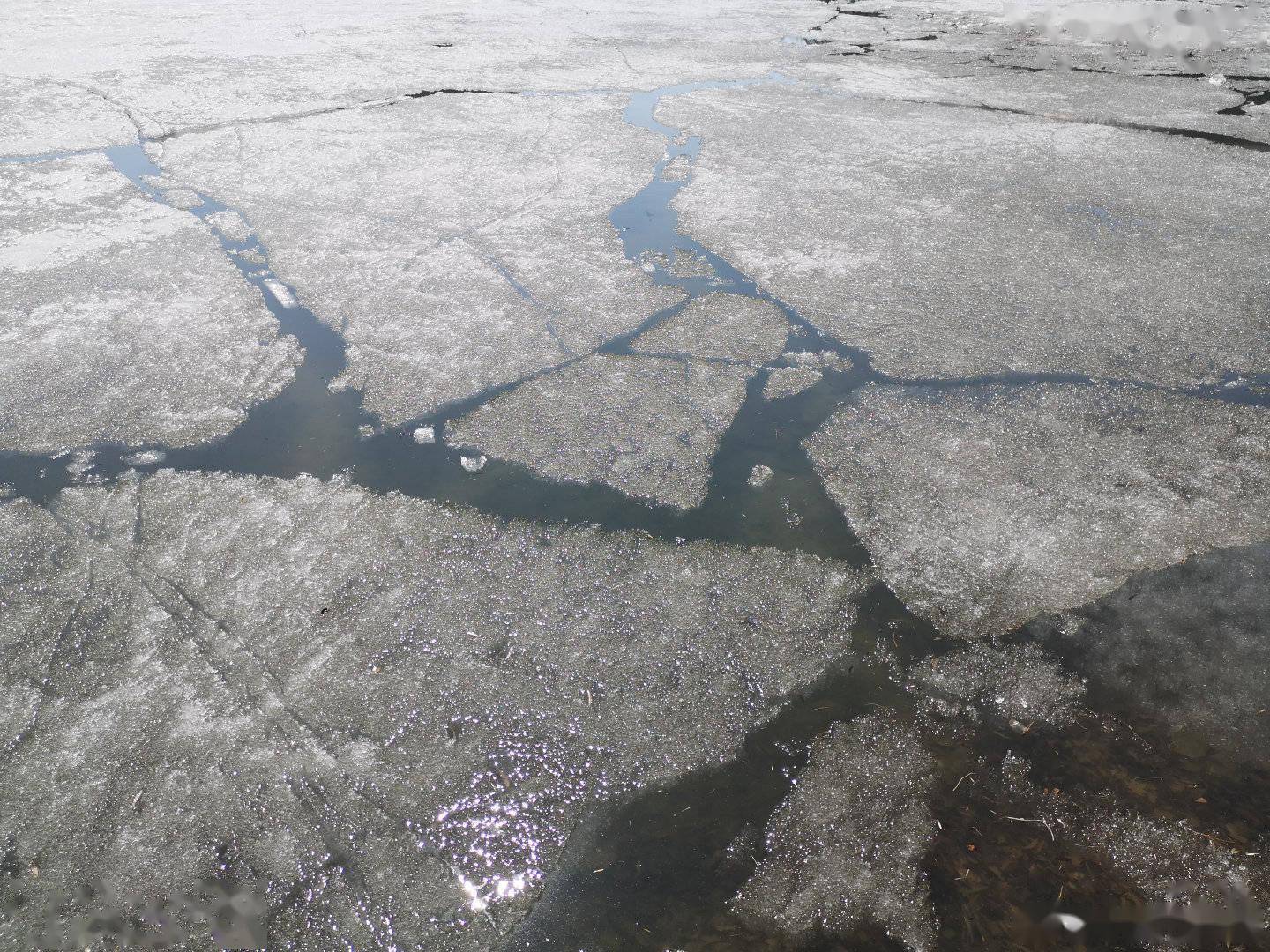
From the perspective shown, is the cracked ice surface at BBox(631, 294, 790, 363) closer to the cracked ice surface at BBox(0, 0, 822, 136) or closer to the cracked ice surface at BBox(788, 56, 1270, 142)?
the cracked ice surface at BBox(0, 0, 822, 136)

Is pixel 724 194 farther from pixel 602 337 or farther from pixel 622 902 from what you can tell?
pixel 622 902

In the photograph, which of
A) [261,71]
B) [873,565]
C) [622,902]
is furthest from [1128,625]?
[261,71]

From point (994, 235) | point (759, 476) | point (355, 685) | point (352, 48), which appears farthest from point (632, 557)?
point (352, 48)

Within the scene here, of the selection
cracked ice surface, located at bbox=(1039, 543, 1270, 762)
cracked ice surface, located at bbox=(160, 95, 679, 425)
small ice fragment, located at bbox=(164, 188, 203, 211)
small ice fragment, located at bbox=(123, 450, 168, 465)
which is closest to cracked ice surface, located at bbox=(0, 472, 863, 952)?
small ice fragment, located at bbox=(123, 450, 168, 465)

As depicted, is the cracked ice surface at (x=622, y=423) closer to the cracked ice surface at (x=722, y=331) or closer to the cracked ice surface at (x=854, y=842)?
the cracked ice surface at (x=722, y=331)

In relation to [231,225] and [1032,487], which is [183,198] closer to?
[231,225]

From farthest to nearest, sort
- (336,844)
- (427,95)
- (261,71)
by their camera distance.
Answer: (261,71) < (427,95) < (336,844)

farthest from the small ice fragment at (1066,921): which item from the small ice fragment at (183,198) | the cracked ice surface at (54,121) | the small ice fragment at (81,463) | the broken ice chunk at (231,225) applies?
the cracked ice surface at (54,121)
